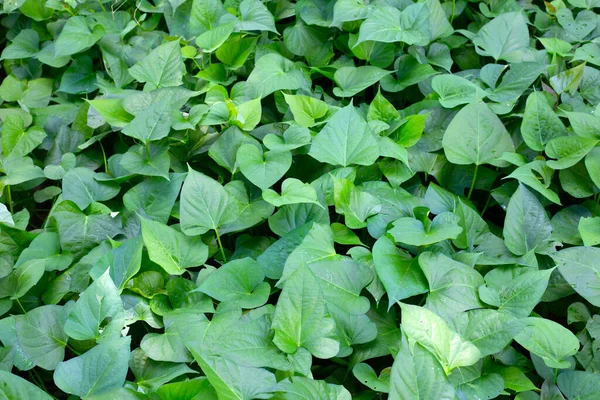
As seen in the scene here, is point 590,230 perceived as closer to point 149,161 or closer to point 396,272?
point 396,272

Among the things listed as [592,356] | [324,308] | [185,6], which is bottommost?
[592,356]

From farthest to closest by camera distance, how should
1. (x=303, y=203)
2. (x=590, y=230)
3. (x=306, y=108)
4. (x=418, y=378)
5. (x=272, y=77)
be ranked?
1. (x=272, y=77)
2. (x=306, y=108)
3. (x=303, y=203)
4. (x=590, y=230)
5. (x=418, y=378)

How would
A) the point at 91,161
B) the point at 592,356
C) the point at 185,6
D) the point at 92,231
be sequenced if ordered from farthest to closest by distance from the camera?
1. the point at 185,6
2. the point at 91,161
3. the point at 92,231
4. the point at 592,356

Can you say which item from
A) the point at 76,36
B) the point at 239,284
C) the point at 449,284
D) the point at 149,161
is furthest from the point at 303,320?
the point at 76,36

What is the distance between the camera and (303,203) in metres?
1.78

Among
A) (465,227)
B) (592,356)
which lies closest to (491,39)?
(465,227)

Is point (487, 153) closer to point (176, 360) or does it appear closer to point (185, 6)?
point (176, 360)

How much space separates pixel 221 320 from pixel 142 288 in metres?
0.28

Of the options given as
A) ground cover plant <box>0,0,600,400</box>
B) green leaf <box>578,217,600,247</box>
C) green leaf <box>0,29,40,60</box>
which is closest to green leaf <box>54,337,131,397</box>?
ground cover plant <box>0,0,600,400</box>

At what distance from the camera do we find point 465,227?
1.71 metres

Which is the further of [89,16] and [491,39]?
[89,16]

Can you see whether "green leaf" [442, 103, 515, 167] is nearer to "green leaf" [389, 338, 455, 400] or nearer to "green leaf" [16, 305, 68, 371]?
"green leaf" [389, 338, 455, 400]

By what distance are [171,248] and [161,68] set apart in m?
0.85

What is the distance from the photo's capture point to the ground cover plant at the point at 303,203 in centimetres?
138
